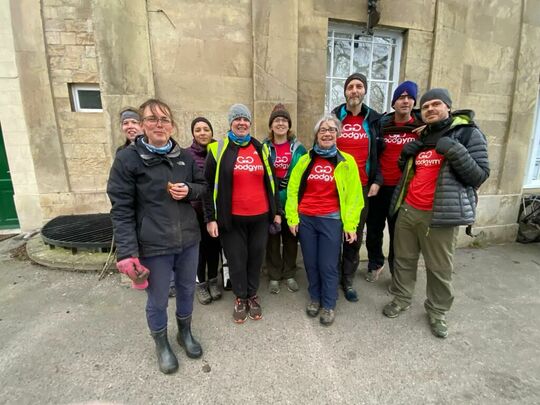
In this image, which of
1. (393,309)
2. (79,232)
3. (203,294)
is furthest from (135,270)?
(79,232)

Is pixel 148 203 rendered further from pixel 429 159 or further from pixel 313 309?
pixel 429 159

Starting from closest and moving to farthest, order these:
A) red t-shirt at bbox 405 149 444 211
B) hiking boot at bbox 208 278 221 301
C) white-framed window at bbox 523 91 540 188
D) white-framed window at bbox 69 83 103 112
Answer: red t-shirt at bbox 405 149 444 211 → hiking boot at bbox 208 278 221 301 → white-framed window at bbox 69 83 103 112 → white-framed window at bbox 523 91 540 188

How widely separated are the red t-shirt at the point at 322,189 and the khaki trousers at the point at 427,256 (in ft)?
2.42

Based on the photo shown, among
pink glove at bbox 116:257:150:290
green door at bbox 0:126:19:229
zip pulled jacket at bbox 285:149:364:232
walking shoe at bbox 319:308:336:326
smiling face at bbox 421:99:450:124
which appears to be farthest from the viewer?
green door at bbox 0:126:19:229

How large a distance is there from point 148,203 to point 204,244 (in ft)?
3.95

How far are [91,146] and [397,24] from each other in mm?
5771

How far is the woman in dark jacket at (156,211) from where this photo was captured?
73.3 inches

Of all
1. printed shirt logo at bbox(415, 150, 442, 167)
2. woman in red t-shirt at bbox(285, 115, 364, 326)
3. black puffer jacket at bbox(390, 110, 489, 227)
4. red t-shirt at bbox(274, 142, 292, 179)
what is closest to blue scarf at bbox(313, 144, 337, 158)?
woman in red t-shirt at bbox(285, 115, 364, 326)

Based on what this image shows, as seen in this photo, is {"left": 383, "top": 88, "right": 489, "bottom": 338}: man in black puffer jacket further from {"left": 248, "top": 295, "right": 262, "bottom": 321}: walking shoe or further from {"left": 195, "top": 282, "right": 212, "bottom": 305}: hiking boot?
{"left": 195, "top": 282, "right": 212, "bottom": 305}: hiking boot

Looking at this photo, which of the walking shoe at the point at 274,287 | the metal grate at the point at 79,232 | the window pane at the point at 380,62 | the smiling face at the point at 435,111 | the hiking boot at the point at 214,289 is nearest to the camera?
the smiling face at the point at 435,111

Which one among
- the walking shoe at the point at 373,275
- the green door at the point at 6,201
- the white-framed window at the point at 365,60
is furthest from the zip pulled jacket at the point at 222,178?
the green door at the point at 6,201

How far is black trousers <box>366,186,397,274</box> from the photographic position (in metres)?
3.19

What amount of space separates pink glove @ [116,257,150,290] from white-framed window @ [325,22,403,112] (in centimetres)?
352

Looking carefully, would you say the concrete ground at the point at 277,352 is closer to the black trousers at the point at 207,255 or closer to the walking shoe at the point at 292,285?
the walking shoe at the point at 292,285
